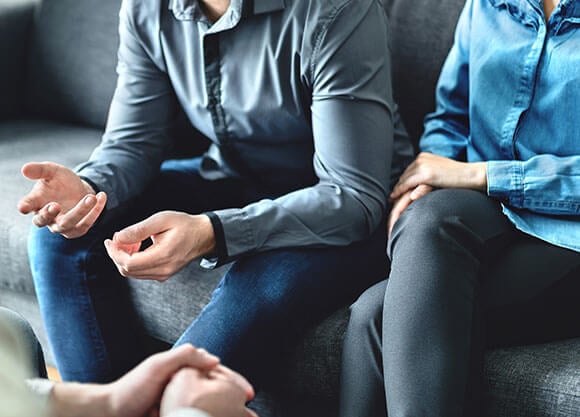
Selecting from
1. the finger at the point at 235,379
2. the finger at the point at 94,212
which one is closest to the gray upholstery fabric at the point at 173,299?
the finger at the point at 94,212

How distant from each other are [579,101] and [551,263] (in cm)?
26

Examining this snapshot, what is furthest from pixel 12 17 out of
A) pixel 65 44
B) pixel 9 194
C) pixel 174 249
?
pixel 174 249

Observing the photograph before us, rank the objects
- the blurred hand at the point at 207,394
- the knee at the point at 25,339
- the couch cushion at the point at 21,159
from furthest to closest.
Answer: the couch cushion at the point at 21,159, the knee at the point at 25,339, the blurred hand at the point at 207,394

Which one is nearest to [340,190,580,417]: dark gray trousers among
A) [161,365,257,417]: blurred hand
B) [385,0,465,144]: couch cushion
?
[161,365,257,417]: blurred hand

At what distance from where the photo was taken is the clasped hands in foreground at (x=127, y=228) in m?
1.30

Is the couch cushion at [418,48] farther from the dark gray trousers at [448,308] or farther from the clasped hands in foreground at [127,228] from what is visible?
the clasped hands in foreground at [127,228]

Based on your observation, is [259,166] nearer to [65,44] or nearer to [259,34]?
[259,34]

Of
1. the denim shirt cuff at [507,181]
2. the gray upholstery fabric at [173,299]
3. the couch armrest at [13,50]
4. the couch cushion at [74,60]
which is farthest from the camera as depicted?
the couch armrest at [13,50]

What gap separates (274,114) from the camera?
1498 millimetres

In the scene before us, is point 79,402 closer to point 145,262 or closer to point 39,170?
point 145,262

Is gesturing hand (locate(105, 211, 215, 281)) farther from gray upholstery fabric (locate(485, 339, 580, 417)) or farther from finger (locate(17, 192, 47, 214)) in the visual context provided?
gray upholstery fabric (locate(485, 339, 580, 417))

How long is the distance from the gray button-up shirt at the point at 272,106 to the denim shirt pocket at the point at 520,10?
0.63 ft

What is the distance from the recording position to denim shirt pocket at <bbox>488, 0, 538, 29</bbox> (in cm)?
142

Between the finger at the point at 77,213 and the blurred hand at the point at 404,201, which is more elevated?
the finger at the point at 77,213
